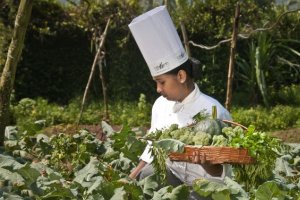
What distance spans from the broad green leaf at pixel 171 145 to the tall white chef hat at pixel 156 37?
27.6 inches

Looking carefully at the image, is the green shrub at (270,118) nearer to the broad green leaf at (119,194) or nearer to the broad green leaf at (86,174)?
the broad green leaf at (86,174)

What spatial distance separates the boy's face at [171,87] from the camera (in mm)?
4156

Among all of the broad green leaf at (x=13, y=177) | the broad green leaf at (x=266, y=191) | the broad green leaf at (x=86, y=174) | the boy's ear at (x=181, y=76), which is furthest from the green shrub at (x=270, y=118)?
the broad green leaf at (x=266, y=191)

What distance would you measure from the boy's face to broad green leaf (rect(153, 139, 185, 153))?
1.55 feet

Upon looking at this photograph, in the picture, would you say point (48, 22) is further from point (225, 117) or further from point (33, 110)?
point (225, 117)

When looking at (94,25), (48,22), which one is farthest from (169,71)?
(48,22)

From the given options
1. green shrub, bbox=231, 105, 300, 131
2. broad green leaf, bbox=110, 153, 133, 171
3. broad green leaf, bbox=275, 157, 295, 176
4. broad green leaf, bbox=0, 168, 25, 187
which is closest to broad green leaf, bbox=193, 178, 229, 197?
broad green leaf, bbox=0, 168, 25, 187

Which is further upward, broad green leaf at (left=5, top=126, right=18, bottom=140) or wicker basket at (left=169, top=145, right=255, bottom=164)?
wicker basket at (left=169, top=145, right=255, bottom=164)

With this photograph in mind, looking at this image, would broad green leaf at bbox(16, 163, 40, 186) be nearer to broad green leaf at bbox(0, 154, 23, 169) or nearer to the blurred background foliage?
broad green leaf at bbox(0, 154, 23, 169)

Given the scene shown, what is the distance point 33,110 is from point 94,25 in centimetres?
177

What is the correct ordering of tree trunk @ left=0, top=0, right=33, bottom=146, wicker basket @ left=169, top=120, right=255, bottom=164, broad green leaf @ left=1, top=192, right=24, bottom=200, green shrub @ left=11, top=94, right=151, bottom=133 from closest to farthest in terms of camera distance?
wicker basket @ left=169, top=120, right=255, bottom=164 < broad green leaf @ left=1, top=192, right=24, bottom=200 < tree trunk @ left=0, top=0, right=33, bottom=146 < green shrub @ left=11, top=94, right=151, bottom=133

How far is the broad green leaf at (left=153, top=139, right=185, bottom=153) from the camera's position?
3.66 meters

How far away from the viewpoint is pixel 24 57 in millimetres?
13766

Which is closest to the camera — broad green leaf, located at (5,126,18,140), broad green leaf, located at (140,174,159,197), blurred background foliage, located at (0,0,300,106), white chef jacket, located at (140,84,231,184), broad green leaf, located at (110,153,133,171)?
broad green leaf, located at (140,174,159,197)
